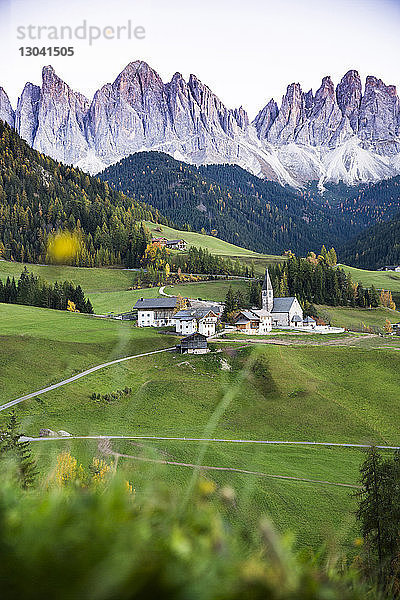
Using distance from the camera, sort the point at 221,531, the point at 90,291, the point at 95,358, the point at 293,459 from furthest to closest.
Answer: the point at 90,291
the point at 95,358
the point at 293,459
the point at 221,531

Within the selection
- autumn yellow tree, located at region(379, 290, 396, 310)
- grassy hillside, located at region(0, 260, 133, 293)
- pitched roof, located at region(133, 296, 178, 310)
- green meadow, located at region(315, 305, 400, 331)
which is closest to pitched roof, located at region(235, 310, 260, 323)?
pitched roof, located at region(133, 296, 178, 310)

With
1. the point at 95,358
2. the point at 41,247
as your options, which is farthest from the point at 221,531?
the point at 41,247

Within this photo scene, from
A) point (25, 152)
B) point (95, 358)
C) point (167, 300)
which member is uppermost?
point (25, 152)

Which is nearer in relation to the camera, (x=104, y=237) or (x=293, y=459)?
(x=293, y=459)

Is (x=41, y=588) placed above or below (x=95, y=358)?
above

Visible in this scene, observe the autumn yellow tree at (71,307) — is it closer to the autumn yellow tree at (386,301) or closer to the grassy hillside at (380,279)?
the autumn yellow tree at (386,301)

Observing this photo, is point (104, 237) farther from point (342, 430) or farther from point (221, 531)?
point (221, 531)

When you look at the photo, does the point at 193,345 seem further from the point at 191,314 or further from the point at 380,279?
the point at 380,279

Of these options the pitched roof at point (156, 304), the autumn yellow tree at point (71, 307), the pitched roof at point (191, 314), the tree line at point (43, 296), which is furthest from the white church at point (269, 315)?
the autumn yellow tree at point (71, 307)
